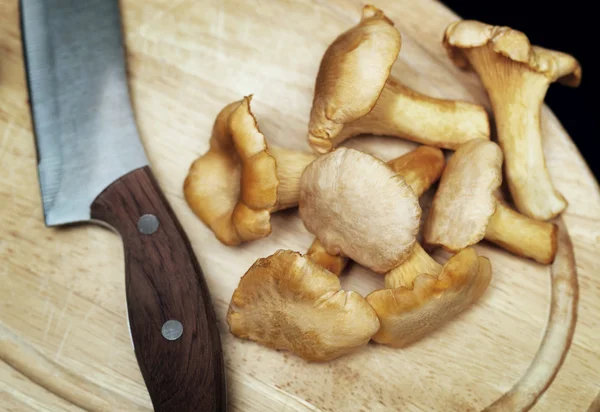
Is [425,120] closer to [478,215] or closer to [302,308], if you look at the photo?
[478,215]

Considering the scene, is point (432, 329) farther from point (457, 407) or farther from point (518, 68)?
point (518, 68)

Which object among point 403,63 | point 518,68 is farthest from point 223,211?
point 518,68

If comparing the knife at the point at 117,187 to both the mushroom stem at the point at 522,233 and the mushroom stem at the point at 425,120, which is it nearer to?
the mushroom stem at the point at 425,120

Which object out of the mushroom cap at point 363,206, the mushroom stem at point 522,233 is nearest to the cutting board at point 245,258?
the mushroom stem at point 522,233

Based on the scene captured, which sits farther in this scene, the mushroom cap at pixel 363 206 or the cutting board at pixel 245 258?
the cutting board at pixel 245 258

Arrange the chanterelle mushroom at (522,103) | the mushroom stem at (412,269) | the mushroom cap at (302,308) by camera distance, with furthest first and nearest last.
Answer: the chanterelle mushroom at (522,103)
the mushroom stem at (412,269)
the mushroom cap at (302,308)
